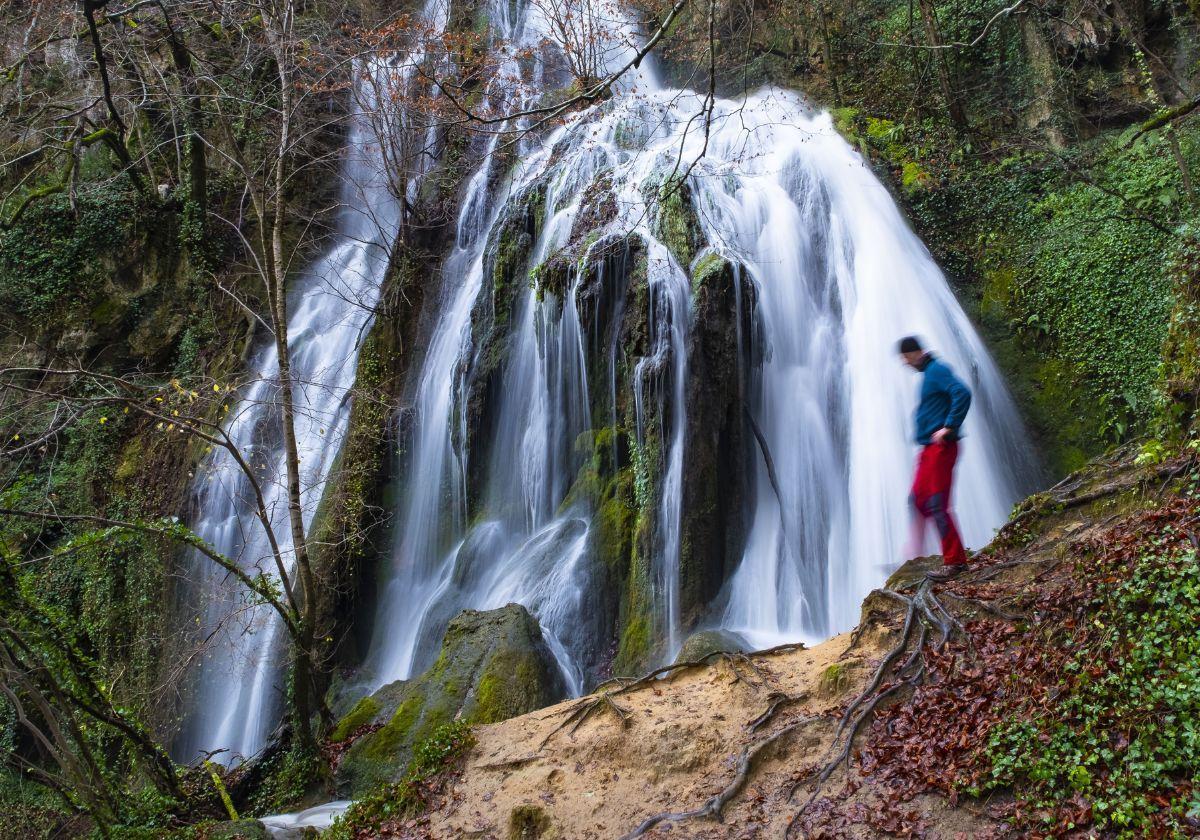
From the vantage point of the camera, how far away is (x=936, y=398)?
5168 millimetres

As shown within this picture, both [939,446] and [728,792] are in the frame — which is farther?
[939,446]

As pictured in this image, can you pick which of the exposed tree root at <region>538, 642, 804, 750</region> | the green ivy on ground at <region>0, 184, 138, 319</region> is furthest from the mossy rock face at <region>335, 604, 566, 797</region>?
the green ivy on ground at <region>0, 184, 138, 319</region>

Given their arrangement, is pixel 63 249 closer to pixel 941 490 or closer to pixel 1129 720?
pixel 941 490

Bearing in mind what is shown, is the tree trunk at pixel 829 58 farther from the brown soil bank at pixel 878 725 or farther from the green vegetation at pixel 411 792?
the green vegetation at pixel 411 792

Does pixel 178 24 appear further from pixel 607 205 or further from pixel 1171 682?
pixel 1171 682

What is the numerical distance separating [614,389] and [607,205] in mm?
3462

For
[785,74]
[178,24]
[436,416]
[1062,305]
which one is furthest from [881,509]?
[178,24]

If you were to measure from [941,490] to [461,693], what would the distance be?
4.92m

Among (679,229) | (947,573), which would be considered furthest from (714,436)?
(947,573)

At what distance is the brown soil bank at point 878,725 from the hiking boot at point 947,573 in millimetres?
90

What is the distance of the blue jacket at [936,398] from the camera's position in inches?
200

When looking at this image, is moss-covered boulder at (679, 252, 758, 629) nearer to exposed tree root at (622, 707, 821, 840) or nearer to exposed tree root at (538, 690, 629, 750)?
exposed tree root at (538, 690, 629, 750)

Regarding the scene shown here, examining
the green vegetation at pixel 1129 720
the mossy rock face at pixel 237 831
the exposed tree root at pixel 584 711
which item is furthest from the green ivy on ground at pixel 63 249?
the green vegetation at pixel 1129 720

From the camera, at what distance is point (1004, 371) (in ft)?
36.7
